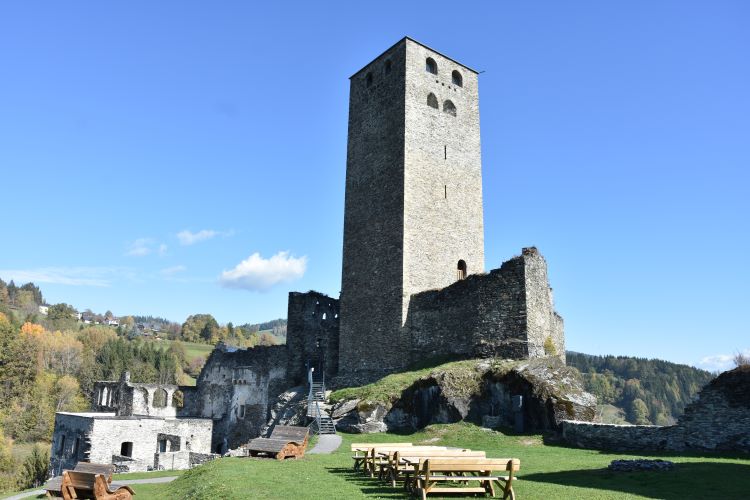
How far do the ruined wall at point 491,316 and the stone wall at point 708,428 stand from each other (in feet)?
22.7

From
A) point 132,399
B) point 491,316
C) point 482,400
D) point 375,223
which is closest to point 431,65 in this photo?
point 375,223

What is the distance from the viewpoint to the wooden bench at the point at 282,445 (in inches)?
641

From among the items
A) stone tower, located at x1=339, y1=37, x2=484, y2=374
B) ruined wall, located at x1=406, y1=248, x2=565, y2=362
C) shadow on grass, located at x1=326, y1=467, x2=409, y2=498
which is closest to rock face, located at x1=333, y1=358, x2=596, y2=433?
ruined wall, located at x1=406, y1=248, x2=565, y2=362

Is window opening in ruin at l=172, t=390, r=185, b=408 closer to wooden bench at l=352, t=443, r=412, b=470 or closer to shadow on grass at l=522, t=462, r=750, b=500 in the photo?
wooden bench at l=352, t=443, r=412, b=470

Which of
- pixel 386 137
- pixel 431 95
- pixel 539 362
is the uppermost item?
pixel 431 95

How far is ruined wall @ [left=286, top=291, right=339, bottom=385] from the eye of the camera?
3347 centimetres

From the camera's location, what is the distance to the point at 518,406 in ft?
64.8

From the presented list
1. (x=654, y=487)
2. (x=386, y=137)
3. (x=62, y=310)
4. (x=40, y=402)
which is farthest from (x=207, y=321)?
(x=654, y=487)

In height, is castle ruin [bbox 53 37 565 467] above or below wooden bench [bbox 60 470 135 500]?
above

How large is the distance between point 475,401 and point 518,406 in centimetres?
183

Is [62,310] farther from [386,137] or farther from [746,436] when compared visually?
[746,436]

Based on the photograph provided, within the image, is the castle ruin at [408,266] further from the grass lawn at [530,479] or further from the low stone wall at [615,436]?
the grass lawn at [530,479]

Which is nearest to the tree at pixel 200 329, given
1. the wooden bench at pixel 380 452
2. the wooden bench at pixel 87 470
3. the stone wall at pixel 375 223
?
the stone wall at pixel 375 223

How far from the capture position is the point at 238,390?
36.5m
